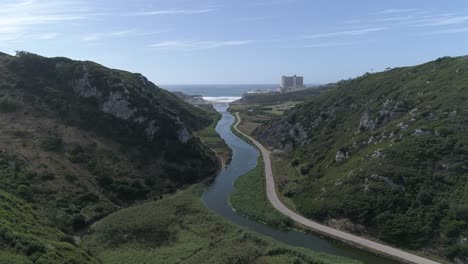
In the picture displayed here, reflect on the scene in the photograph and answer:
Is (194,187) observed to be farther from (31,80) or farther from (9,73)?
(9,73)

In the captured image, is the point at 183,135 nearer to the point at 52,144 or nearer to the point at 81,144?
the point at 81,144

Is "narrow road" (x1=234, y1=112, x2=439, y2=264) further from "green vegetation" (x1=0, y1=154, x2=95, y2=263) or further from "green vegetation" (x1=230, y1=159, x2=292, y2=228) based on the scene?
"green vegetation" (x1=0, y1=154, x2=95, y2=263)

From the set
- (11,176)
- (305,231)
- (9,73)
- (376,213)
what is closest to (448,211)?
(376,213)

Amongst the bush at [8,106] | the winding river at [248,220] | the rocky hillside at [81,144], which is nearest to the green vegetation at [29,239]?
the rocky hillside at [81,144]

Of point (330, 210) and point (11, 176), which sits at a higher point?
point (11, 176)

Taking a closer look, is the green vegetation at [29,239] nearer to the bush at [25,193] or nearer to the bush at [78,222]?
the bush at [25,193]

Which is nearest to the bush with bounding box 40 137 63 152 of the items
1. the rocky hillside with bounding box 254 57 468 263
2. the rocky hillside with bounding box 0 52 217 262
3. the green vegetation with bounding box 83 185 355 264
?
the rocky hillside with bounding box 0 52 217 262
